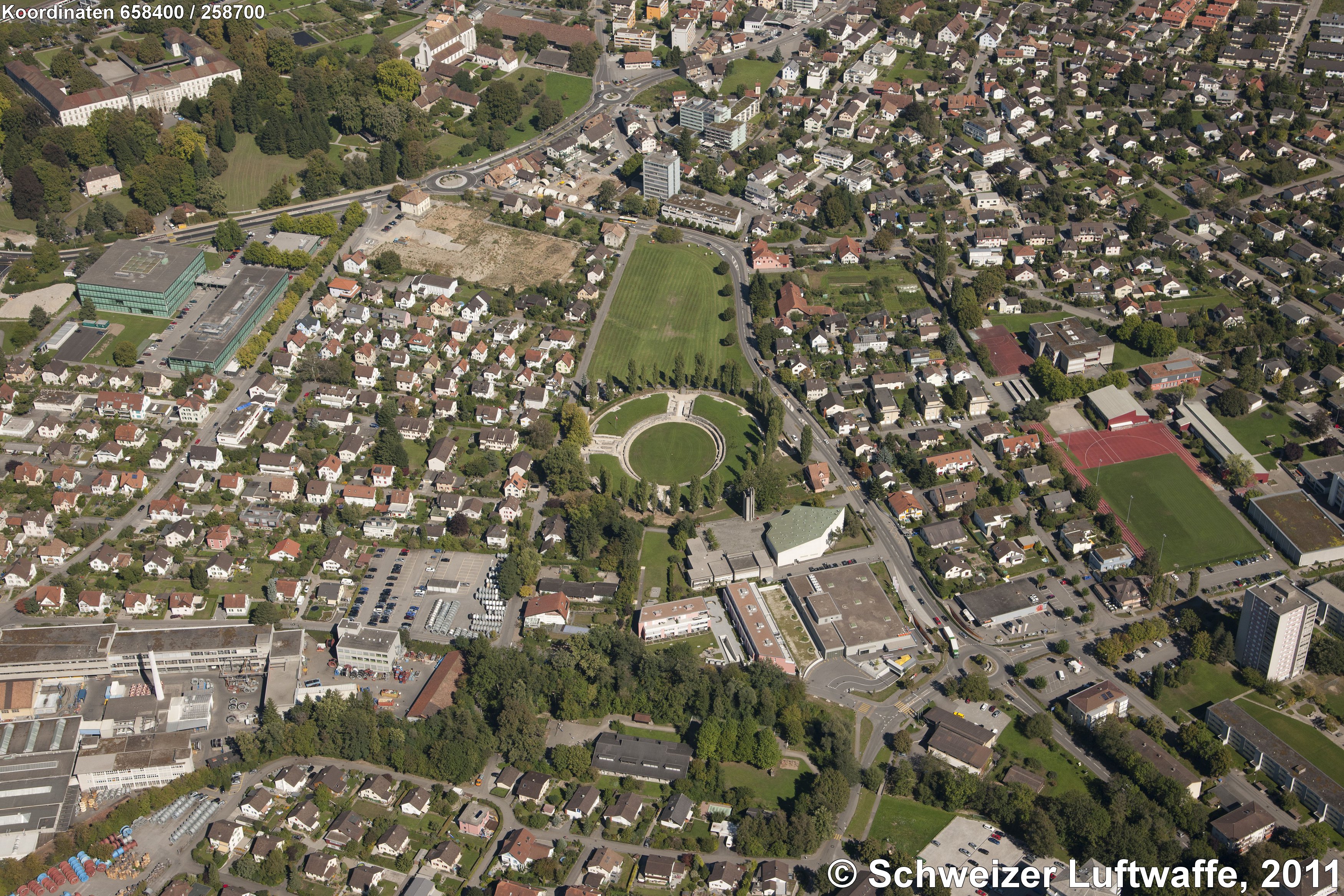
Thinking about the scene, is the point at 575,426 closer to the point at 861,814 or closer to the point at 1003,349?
the point at 1003,349

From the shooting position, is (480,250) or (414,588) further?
(480,250)

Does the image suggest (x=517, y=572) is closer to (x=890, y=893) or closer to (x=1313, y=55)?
(x=890, y=893)

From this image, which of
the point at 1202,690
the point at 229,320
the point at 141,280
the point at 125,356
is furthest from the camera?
the point at 141,280

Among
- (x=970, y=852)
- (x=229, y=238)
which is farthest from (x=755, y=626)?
(x=229, y=238)

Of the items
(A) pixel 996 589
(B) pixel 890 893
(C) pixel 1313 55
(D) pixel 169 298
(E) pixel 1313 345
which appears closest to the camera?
(B) pixel 890 893

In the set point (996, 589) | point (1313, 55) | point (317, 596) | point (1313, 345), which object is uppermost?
point (1313, 55)

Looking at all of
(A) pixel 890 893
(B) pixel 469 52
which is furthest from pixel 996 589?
(B) pixel 469 52

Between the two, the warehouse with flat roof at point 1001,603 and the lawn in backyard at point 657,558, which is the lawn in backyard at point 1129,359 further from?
the lawn in backyard at point 657,558
